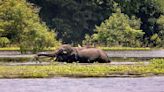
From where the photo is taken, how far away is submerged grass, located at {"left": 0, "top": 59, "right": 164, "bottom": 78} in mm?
28513

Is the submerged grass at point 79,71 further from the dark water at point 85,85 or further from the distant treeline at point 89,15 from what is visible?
the distant treeline at point 89,15

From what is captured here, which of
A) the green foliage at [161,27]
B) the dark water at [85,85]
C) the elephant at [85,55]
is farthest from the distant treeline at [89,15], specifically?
the dark water at [85,85]

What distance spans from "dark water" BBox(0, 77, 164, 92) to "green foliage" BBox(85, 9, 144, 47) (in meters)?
39.2

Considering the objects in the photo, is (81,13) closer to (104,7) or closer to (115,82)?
(104,7)

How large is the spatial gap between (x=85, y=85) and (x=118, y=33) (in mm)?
42835

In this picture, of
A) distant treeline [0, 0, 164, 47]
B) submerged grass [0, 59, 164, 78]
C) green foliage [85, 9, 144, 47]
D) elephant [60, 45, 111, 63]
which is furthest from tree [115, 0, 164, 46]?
submerged grass [0, 59, 164, 78]

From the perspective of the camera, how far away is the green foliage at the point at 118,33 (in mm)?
67438

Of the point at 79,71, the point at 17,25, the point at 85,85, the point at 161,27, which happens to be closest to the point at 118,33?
the point at 161,27

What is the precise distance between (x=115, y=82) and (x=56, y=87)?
275 cm

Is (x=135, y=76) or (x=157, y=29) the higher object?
(x=135, y=76)

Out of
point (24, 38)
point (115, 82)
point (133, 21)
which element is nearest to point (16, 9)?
point (24, 38)

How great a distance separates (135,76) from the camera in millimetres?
28672

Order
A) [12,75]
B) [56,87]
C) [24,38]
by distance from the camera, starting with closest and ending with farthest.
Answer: [56,87] → [12,75] → [24,38]

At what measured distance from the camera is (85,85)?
82.4ft
